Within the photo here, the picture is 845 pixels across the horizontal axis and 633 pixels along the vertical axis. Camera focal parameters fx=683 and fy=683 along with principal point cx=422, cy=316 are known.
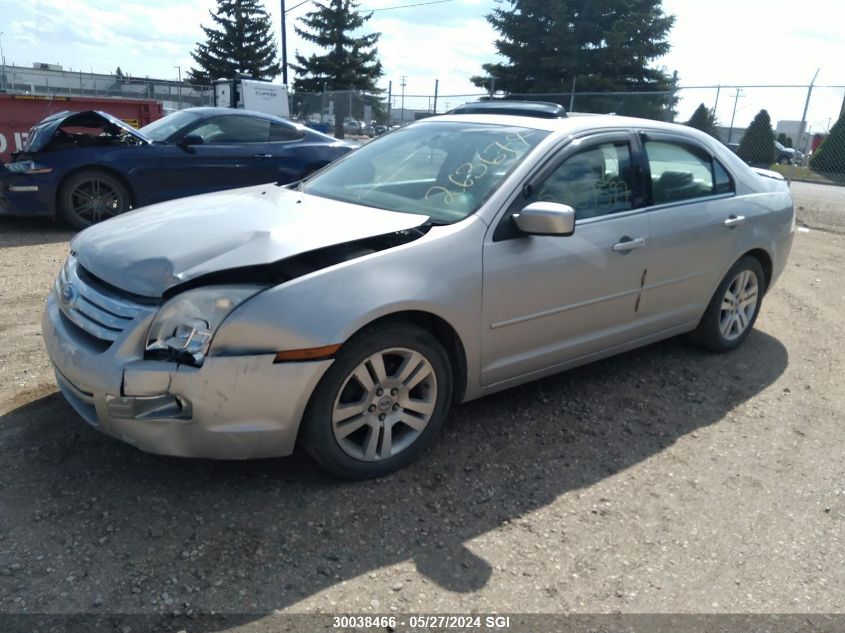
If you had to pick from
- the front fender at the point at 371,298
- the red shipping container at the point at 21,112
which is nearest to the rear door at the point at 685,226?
the front fender at the point at 371,298

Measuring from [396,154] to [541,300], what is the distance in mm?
1323

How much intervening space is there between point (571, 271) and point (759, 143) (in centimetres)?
2015

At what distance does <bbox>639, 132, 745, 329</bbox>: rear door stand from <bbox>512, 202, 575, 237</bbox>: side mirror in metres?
1.00

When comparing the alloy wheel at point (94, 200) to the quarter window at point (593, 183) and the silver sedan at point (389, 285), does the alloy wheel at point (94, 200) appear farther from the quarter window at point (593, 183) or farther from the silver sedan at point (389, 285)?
the quarter window at point (593, 183)

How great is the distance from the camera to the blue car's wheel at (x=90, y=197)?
7898 mm

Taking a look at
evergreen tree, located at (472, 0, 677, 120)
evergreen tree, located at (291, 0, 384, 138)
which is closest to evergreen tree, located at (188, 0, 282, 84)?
evergreen tree, located at (291, 0, 384, 138)

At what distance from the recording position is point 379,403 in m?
3.02

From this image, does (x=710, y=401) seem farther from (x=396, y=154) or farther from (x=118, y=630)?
(x=118, y=630)

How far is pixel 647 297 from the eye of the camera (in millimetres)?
4078

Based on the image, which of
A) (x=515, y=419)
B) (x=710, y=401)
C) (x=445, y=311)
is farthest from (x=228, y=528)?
(x=710, y=401)

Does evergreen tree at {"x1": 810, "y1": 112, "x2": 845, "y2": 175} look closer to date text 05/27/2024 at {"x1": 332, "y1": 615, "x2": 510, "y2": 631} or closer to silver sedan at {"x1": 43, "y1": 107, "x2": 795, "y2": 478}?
silver sedan at {"x1": 43, "y1": 107, "x2": 795, "y2": 478}

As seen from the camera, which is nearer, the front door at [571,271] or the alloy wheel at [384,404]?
the alloy wheel at [384,404]

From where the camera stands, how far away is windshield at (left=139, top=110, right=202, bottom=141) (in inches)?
332

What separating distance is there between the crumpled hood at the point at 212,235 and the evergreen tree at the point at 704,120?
15.9 meters
